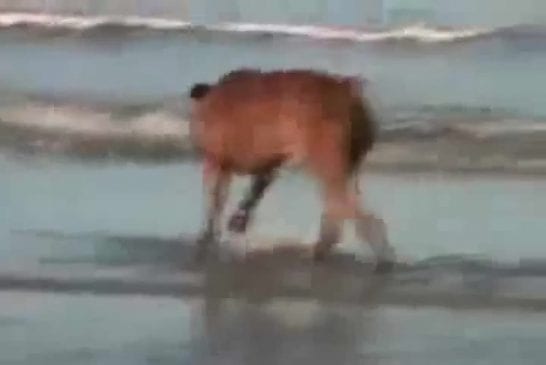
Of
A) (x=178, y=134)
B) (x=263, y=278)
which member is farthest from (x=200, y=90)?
(x=263, y=278)

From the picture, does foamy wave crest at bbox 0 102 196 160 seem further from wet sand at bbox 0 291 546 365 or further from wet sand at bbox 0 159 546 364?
wet sand at bbox 0 291 546 365

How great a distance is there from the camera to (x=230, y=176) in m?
1.00

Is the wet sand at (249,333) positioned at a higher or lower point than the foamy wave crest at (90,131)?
lower

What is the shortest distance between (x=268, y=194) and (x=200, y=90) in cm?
12

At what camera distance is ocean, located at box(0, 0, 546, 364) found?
901 mm

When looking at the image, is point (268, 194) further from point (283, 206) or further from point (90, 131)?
point (90, 131)

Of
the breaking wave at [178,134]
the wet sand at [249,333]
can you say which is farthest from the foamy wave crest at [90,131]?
the wet sand at [249,333]

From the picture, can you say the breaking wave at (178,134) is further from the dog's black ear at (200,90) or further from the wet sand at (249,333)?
the wet sand at (249,333)

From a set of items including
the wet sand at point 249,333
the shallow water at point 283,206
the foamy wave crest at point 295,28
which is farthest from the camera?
the foamy wave crest at point 295,28

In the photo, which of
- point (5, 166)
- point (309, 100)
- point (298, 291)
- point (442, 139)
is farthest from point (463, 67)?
point (5, 166)

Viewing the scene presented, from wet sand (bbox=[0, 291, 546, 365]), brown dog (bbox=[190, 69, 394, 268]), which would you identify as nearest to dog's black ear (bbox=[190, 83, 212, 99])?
brown dog (bbox=[190, 69, 394, 268])

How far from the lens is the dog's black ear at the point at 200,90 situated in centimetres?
103

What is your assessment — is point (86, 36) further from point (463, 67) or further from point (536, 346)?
point (536, 346)

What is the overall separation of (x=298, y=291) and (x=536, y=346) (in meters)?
0.20
